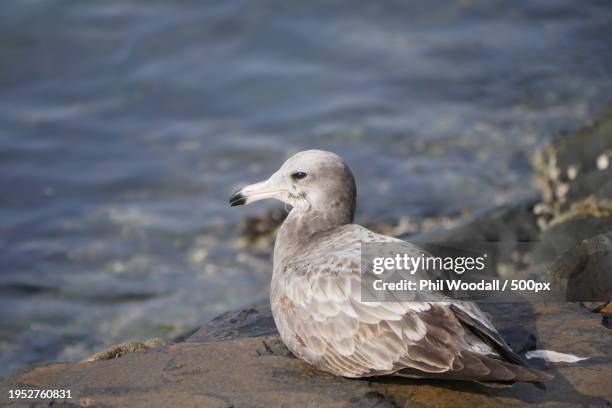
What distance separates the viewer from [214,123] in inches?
523

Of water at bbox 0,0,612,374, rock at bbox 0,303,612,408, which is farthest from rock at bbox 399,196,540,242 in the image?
rock at bbox 0,303,612,408

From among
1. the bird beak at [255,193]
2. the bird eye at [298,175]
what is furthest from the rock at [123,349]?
the bird eye at [298,175]

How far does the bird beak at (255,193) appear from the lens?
5.89m

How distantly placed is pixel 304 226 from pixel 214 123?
7.80 m

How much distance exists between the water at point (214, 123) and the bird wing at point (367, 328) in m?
3.98

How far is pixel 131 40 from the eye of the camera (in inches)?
592

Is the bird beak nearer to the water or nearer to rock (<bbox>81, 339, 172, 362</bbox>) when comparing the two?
rock (<bbox>81, 339, 172, 362</bbox>)

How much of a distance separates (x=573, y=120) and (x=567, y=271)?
7136mm

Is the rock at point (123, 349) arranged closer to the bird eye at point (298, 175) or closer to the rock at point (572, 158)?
the bird eye at point (298, 175)

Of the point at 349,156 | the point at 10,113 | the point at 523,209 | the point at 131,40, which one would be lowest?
the point at 523,209

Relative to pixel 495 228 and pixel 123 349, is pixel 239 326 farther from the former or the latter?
pixel 495 228

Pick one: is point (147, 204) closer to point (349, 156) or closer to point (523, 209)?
point (349, 156)

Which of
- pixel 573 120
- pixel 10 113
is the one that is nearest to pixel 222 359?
pixel 573 120

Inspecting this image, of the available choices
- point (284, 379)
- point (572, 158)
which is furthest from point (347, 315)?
point (572, 158)
